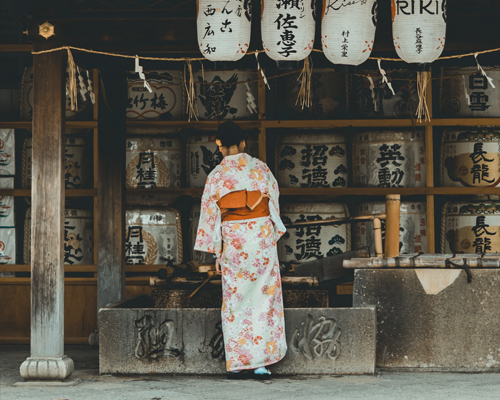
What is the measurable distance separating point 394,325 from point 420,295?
0.31 metres

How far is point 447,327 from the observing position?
659 centimetres

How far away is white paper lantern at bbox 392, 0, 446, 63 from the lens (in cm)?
619

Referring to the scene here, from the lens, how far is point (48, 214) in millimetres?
6410

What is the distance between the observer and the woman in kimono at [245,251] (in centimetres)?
637

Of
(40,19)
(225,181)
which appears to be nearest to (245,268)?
(225,181)

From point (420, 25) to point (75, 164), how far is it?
13.7 feet

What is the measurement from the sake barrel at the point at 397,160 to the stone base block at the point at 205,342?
2.47m

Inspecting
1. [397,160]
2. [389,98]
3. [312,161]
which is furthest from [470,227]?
[312,161]

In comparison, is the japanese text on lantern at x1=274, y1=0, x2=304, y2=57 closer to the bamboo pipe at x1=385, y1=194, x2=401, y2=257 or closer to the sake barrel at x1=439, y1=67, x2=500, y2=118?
the bamboo pipe at x1=385, y1=194, x2=401, y2=257

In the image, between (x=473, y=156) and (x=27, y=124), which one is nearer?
(x=473, y=156)

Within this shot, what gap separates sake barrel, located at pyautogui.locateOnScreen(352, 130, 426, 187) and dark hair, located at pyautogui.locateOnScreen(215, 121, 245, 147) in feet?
8.01

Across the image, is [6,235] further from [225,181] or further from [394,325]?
[394,325]

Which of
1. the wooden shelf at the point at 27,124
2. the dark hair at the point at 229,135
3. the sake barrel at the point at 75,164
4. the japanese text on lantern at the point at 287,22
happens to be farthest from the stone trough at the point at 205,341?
the wooden shelf at the point at 27,124

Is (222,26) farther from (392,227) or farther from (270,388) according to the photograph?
(270,388)
